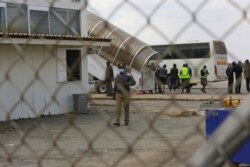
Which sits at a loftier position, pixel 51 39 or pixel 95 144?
pixel 51 39

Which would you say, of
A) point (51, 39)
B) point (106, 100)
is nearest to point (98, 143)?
point (51, 39)

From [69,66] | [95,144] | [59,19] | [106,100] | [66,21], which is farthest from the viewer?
[106,100]

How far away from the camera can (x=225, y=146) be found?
153cm

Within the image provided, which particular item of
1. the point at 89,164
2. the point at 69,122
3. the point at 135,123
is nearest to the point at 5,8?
the point at 135,123

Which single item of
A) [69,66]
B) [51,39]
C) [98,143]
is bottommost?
[98,143]

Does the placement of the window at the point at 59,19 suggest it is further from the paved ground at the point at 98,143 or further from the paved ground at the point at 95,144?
the paved ground at the point at 95,144

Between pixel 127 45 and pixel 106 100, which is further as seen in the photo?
pixel 106 100

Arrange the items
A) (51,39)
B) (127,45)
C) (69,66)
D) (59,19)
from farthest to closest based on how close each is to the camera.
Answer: (59,19)
(51,39)
(69,66)
(127,45)

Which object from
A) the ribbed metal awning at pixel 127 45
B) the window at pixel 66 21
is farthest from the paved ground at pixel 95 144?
the ribbed metal awning at pixel 127 45

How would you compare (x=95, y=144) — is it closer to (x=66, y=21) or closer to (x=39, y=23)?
(x=66, y=21)

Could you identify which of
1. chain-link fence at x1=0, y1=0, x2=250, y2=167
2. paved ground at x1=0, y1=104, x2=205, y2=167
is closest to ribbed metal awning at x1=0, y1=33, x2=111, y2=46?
chain-link fence at x1=0, y1=0, x2=250, y2=167

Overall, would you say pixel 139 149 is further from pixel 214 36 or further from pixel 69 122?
pixel 214 36

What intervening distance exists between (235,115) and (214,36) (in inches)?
9.9

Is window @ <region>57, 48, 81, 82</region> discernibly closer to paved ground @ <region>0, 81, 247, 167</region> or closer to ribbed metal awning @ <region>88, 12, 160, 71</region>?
ribbed metal awning @ <region>88, 12, 160, 71</region>
